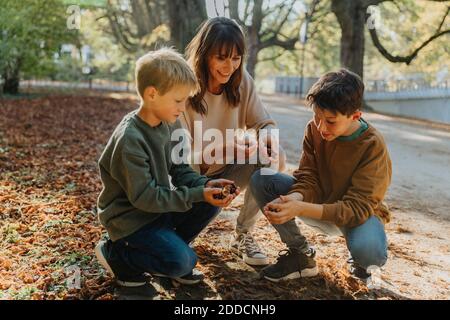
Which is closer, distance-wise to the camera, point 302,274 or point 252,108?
point 302,274

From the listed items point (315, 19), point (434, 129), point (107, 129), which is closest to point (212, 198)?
point (107, 129)

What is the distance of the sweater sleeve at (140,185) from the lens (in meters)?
1.94

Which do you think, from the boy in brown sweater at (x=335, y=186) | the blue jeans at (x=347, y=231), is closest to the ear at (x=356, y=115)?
the boy in brown sweater at (x=335, y=186)

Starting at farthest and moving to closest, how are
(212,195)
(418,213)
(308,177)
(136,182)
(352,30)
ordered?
(352,30) < (418,213) < (308,177) < (212,195) < (136,182)

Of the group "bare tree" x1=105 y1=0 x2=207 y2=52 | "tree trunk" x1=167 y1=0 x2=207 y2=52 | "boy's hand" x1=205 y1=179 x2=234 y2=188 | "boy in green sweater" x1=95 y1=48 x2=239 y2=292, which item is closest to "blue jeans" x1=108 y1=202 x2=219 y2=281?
"boy in green sweater" x1=95 y1=48 x2=239 y2=292

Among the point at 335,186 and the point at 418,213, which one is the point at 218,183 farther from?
the point at 418,213

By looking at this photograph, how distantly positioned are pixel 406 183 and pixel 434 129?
604 centimetres

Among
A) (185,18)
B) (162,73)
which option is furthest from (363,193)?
(185,18)

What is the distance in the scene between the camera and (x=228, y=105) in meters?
2.69

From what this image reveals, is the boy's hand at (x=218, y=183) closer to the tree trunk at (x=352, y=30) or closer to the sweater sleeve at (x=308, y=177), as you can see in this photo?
the sweater sleeve at (x=308, y=177)

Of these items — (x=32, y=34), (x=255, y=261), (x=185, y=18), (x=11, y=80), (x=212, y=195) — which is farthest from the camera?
(x=11, y=80)

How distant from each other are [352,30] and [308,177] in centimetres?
1198

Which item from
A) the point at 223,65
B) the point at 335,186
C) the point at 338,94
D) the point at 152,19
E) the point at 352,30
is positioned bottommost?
the point at 335,186

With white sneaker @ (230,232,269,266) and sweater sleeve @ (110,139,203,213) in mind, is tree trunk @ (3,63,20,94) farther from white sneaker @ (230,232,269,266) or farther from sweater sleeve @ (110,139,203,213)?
sweater sleeve @ (110,139,203,213)
